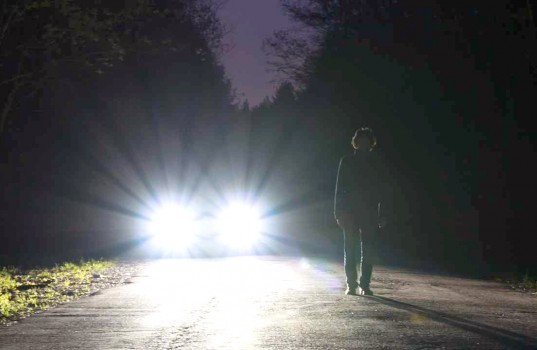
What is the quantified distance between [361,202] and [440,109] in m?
18.8

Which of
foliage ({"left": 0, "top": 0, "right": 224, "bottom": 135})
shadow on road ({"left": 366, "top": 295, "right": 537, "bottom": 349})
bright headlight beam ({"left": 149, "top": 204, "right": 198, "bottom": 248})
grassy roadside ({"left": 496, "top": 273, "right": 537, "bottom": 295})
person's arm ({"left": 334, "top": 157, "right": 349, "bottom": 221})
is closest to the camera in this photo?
shadow on road ({"left": 366, "top": 295, "right": 537, "bottom": 349})

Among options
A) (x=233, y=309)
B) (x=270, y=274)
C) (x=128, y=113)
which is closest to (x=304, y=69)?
(x=128, y=113)

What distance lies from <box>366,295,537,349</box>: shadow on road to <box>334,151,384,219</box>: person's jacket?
1400mm

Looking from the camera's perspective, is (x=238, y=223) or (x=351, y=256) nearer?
(x=351, y=256)

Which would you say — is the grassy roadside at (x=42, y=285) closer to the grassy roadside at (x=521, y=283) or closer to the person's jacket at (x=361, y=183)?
the person's jacket at (x=361, y=183)

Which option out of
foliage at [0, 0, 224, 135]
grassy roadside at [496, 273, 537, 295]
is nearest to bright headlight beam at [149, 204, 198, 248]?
foliage at [0, 0, 224, 135]

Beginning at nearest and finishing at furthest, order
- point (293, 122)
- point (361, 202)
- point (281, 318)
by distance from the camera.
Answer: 1. point (281, 318)
2. point (361, 202)
3. point (293, 122)

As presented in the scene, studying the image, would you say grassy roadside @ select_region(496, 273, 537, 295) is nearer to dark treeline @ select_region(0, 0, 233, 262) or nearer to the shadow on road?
the shadow on road

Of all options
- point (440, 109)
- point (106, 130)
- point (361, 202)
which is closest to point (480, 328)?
point (361, 202)

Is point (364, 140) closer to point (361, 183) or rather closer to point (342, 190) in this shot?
point (361, 183)

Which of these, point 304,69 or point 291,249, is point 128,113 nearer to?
point 304,69

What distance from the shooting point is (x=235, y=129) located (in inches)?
2024

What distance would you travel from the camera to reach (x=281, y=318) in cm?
783

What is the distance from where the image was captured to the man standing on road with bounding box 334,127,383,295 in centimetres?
1002
